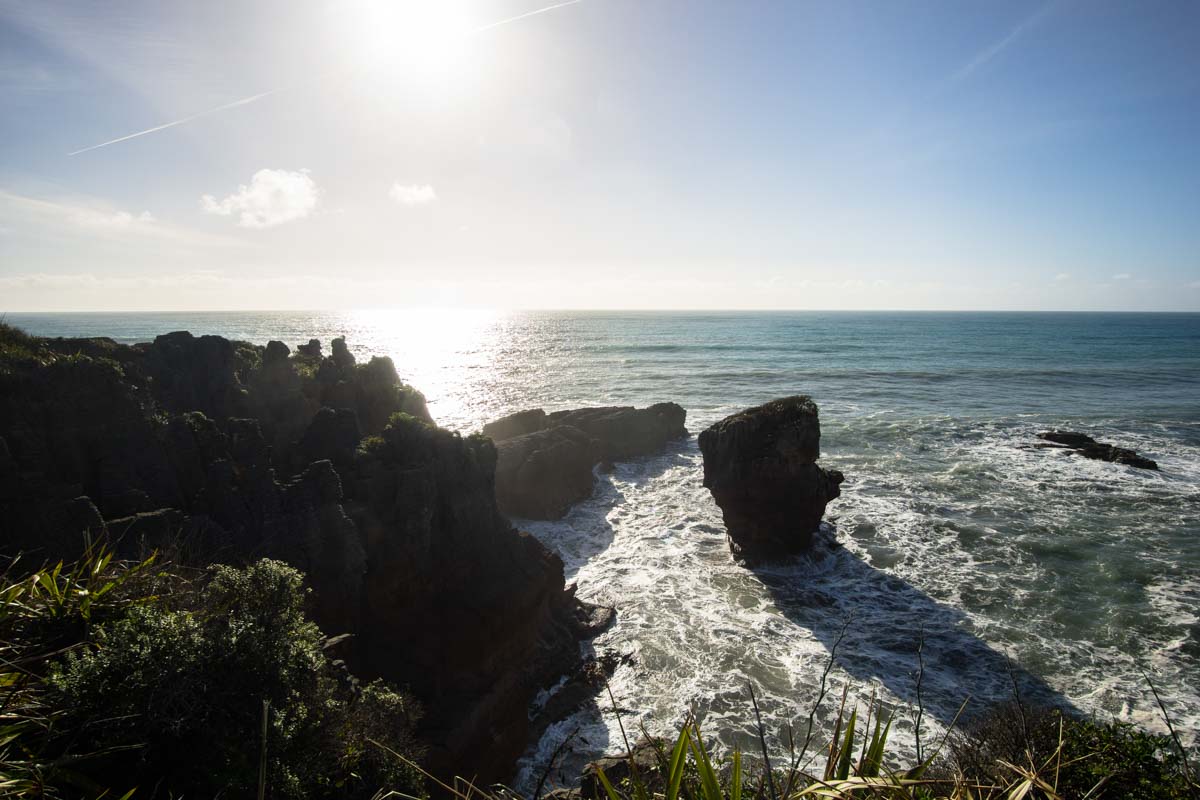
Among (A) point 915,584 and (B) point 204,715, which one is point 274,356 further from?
(A) point 915,584

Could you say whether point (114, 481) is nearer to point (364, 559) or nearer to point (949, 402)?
point (364, 559)

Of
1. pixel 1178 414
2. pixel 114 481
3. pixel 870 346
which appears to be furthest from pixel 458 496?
pixel 870 346

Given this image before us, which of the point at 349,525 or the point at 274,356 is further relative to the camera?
the point at 274,356

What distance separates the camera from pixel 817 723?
13.7 meters

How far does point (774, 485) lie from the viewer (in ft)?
72.5

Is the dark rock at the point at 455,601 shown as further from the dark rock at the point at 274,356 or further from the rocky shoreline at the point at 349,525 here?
the dark rock at the point at 274,356

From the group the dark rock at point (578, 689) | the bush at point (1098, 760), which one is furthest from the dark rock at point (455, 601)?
the bush at point (1098, 760)

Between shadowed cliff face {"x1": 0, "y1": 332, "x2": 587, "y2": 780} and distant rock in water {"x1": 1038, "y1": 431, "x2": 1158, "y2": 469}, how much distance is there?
3389 cm

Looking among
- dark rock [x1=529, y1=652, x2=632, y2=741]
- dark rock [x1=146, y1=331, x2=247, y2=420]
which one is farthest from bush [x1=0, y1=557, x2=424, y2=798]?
dark rock [x1=146, y1=331, x2=247, y2=420]

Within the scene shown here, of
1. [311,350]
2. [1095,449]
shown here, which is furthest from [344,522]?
[1095,449]

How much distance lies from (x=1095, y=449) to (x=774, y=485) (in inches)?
1017

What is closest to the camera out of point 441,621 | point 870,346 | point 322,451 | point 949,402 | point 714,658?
point 441,621

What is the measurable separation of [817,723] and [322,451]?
16210 millimetres

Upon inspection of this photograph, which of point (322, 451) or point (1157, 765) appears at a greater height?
point (322, 451)
